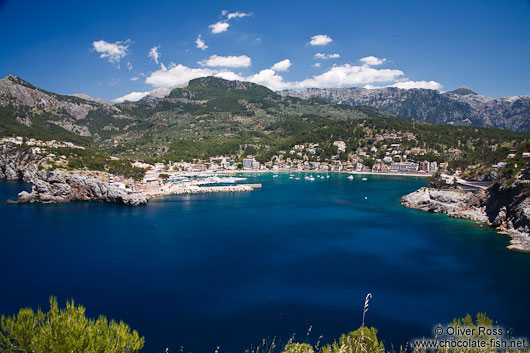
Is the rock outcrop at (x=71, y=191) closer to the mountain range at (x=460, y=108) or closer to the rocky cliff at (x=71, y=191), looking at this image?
the rocky cliff at (x=71, y=191)

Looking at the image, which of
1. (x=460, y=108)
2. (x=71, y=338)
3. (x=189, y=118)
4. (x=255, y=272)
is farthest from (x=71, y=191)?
(x=460, y=108)

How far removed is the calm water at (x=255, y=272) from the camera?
1065 cm

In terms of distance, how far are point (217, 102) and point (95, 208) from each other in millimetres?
100479

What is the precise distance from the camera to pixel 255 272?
49.1 ft

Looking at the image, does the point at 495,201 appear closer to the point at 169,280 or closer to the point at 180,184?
the point at 169,280

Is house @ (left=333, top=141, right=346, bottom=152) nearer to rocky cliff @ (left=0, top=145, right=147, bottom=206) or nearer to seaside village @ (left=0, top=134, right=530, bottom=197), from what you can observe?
seaside village @ (left=0, top=134, right=530, bottom=197)

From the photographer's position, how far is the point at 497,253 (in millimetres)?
17219

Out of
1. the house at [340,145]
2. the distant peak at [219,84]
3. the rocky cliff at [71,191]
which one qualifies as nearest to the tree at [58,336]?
the rocky cliff at [71,191]

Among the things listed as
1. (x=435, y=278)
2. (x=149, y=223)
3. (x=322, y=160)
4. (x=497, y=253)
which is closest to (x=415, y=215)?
(x=497, y=253)

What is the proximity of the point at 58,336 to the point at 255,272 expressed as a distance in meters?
10.4

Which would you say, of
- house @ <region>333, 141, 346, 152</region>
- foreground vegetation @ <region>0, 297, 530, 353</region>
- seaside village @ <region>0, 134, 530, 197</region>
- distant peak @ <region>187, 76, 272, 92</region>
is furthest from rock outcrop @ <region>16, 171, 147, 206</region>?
distant peak @ <region>187, 76, 272, 92</region>

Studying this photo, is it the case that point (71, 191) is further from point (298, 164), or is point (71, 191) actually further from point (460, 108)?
point (460, 108)

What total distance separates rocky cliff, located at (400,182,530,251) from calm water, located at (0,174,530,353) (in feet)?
3.56

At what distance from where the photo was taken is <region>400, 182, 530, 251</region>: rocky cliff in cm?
1936
